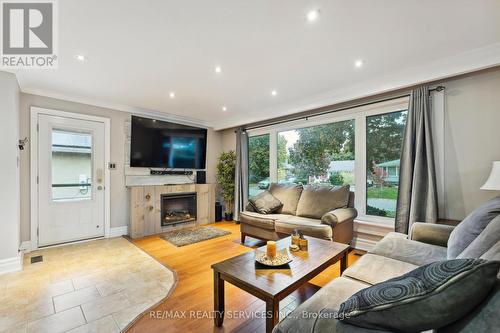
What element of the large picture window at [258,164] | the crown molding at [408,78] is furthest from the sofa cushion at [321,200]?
the large picture window at [258,164]

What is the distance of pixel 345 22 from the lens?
1.93m

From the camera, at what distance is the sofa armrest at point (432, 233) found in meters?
2.13

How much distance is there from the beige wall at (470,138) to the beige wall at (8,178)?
5.22m

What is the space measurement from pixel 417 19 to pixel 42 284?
4.36m

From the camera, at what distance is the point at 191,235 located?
418 cm

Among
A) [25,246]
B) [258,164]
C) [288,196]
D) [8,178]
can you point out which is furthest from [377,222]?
[25,246]

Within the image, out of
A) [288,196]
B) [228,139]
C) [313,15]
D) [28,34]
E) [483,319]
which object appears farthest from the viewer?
[228,139]

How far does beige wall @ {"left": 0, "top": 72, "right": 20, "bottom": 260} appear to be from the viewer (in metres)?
2.68

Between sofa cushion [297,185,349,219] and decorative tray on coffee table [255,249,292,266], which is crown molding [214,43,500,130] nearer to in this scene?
sofa cushion [297,185,349,219]

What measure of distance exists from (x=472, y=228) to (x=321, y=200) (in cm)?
193

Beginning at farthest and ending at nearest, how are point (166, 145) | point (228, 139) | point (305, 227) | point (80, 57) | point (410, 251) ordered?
point (228, 139) → point (166, 145) → point (305, 227) → point (80, 57) → point (410, 251)

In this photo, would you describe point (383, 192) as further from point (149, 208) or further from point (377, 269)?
point (149, 208)

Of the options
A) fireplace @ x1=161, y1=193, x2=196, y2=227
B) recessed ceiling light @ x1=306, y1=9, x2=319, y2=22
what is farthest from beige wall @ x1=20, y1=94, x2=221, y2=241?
recessed ceiling light @ x1=306, y1=9, x2=319, y2=22

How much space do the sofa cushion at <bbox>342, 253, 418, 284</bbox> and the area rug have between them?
9.05 feet
